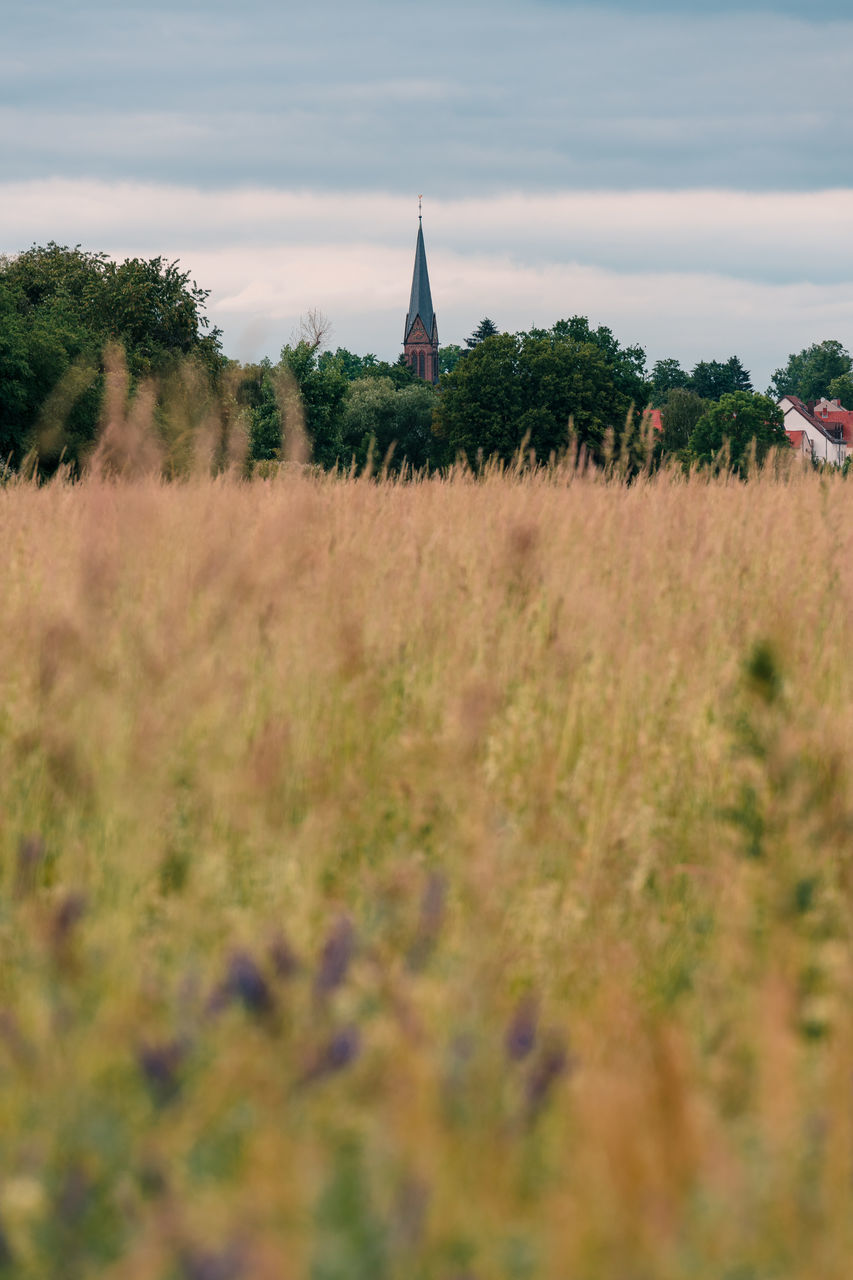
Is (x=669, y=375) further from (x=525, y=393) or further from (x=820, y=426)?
(x=525, y=393)

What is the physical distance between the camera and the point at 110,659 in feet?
12.3

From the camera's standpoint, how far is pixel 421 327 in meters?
136

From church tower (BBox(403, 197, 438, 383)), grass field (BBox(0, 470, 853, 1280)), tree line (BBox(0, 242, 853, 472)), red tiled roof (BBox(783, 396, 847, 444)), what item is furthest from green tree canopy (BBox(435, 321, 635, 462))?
church tower (BBox(403, 197, 438, 383))

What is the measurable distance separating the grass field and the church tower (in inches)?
5081

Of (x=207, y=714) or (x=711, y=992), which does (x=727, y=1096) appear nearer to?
(x=711, y=992)

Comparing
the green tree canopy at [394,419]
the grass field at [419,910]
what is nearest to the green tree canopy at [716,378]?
the green tree canopy at [394,419]

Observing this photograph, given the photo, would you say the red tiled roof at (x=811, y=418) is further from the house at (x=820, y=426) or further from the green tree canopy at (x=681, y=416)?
the green tree canopy at (x=681, y=416)

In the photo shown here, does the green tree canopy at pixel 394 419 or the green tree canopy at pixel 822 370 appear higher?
the green tree canopy at pixel 822 370

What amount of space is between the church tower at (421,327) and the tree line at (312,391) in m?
39.0

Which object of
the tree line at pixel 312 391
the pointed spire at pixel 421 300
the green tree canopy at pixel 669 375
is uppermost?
the pointed spire at pixel 421 300

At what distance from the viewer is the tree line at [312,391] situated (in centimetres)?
1299


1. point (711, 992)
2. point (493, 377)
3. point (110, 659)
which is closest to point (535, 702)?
point (110, 659)

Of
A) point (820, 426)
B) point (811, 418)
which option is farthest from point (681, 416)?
point (811, 418)

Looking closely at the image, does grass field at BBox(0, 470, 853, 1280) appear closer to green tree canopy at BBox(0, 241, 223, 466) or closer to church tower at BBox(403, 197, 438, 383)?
green tree canopy at BBox(0, 241, 223, 466)
